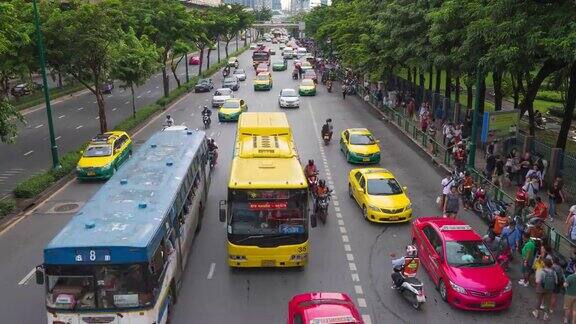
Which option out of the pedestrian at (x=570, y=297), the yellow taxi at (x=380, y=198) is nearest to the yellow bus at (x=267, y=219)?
the yellow taxi at (x=380, y=198)

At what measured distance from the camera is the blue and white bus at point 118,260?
34.3ft

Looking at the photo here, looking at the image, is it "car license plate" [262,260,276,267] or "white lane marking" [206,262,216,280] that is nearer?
"car license plate" [262,260,276,267]

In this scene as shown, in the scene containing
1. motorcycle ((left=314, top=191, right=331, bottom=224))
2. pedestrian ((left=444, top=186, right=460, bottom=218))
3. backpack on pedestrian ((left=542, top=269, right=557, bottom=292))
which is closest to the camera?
backpack on pedestrian ((left=542, top=269, right=557, bottom=292))

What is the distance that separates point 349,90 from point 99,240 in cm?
4609

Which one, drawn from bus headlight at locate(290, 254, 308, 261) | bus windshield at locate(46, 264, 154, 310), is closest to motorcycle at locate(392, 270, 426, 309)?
bus headlight at locate(290, 254, 308, 261)

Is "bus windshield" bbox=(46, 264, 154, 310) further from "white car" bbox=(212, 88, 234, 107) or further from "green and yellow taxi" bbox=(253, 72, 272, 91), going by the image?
"green and yellow taxi" bbox=(253, 72, 272, 91)

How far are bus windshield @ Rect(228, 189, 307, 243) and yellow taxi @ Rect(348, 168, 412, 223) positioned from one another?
5396mm

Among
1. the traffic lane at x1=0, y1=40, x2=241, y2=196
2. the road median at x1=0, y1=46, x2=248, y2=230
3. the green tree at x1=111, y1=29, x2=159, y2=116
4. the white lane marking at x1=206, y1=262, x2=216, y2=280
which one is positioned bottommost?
the traffic lane at x1=0, y1=40, x2=241, y2=196

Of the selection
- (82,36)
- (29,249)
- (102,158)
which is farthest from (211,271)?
(82,36)

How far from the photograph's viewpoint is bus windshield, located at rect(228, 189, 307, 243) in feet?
48.3

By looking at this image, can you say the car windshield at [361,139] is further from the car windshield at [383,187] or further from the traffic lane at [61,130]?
the traffic lane at [61,130]

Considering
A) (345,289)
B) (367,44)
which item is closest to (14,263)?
(345,289)

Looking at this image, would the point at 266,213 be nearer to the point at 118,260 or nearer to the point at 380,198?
the point at 118,260

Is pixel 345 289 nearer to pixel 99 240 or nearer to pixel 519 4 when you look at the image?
pixel 99 240
